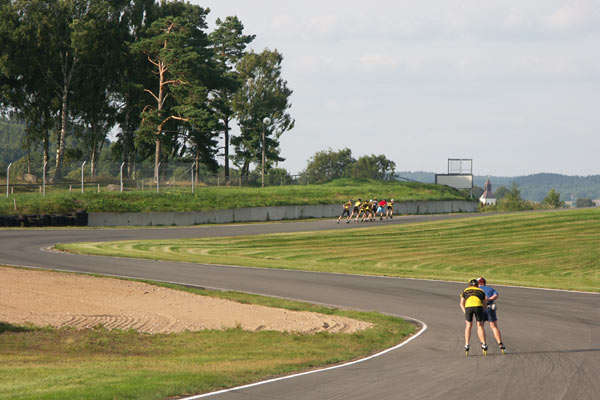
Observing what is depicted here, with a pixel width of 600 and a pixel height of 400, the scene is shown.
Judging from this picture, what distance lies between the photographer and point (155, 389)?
35.3 feet

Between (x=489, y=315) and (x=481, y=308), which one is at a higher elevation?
(x=481, y=308)

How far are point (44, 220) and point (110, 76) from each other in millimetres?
29279

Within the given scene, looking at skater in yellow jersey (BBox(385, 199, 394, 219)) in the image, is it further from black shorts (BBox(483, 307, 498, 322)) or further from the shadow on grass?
black shorts (BBox(483, 307, 498, 322))

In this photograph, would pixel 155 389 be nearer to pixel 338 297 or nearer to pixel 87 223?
pixel 338 297

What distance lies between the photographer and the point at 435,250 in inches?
1585

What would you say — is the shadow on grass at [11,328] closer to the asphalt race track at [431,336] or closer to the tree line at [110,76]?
the asphalt race track at [431,336]

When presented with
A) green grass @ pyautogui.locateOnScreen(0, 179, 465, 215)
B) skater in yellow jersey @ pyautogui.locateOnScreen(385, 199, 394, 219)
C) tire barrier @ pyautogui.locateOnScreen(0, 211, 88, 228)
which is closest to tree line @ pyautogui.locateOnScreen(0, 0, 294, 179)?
green grass @ pyautogui.locateOnScreen(0, 179, 465, 215)

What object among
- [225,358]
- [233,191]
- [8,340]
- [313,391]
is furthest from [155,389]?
[233,191]

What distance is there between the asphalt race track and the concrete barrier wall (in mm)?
16752

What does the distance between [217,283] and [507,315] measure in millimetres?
11199

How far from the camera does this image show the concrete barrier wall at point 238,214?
53500 mm

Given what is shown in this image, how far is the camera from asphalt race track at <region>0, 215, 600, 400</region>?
10.9m

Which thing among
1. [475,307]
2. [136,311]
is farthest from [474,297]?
[136,311]

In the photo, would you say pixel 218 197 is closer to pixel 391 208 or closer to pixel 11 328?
pixel 391 208
